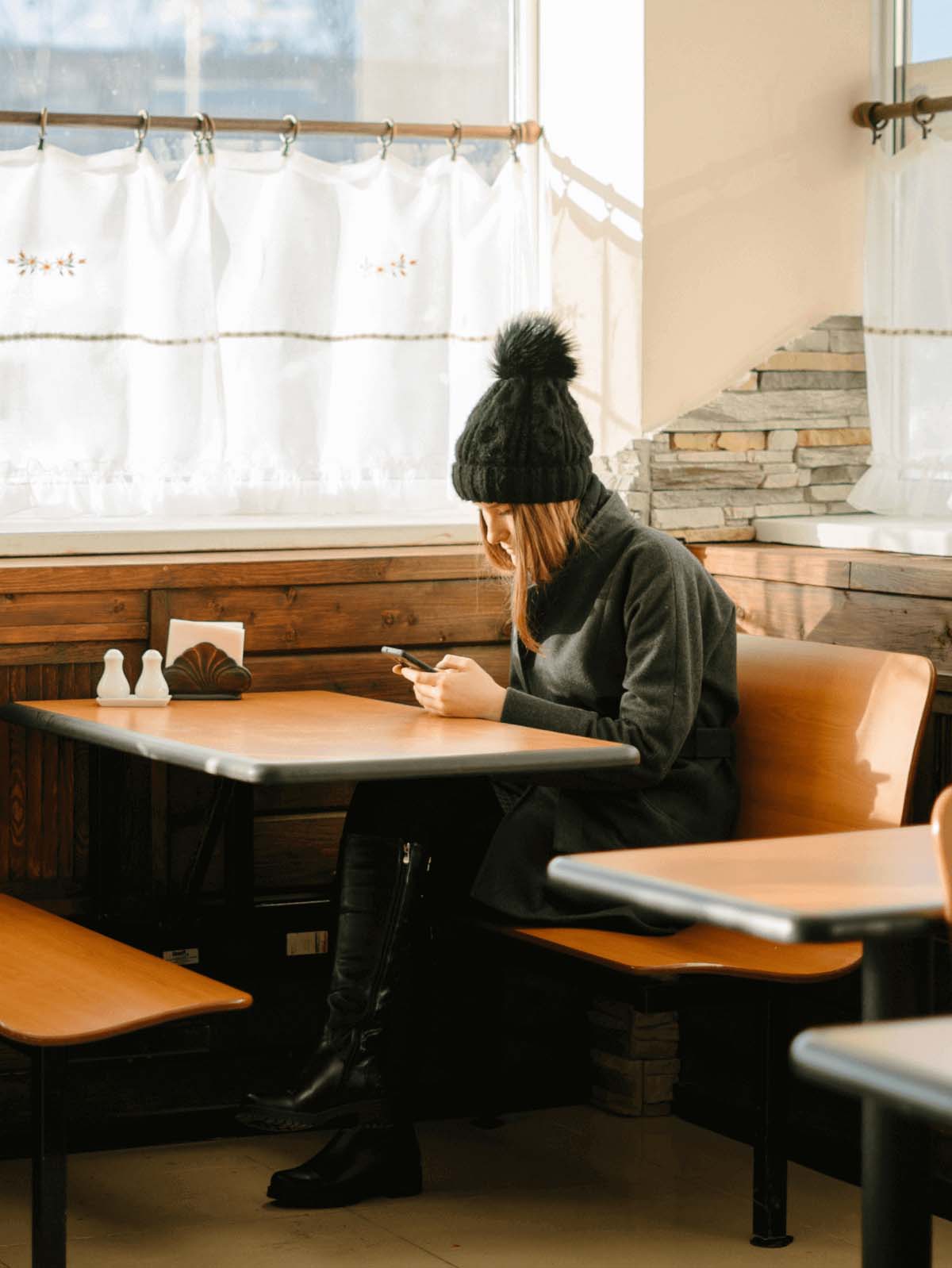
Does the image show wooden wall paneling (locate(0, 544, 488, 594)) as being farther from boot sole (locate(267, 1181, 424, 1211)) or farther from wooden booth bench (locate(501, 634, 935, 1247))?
boot sole (locate(267, 1181, 424, 1211))

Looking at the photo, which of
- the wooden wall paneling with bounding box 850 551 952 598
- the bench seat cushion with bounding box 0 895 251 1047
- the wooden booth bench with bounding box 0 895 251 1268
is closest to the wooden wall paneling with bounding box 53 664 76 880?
the bench seat cushion with bounding box 0 895 251 1047

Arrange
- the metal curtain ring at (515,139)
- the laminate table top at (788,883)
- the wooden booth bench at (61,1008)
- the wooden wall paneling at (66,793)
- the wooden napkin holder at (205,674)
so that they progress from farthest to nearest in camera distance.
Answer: the metal curtain ring at (515,139), the wooden wall paneling at (66,793), the wooden napkin holder at (205,674), the wooden booth bench at (61,1008), the laminate table top at (788,883)

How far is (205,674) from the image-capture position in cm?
347

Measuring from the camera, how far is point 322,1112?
3047 millimetres

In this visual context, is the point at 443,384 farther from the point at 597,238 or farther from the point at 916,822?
the point at 916,822

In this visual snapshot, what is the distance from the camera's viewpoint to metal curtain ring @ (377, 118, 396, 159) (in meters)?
3.87

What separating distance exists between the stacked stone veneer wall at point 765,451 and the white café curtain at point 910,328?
0.09 meters

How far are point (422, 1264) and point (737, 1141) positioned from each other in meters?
0.85

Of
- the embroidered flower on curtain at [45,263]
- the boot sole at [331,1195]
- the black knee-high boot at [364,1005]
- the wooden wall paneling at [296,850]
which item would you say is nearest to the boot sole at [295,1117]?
the black knee-high boot at [364,1005]

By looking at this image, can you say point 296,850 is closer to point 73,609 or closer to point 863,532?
point 73,609

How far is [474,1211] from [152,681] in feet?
3.43

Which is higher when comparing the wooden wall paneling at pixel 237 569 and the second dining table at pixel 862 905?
the wooden wall paneling at pixel 237 569

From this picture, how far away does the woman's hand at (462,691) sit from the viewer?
3174mm

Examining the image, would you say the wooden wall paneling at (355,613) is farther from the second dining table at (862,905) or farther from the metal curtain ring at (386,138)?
the second dining table at (862,905)
